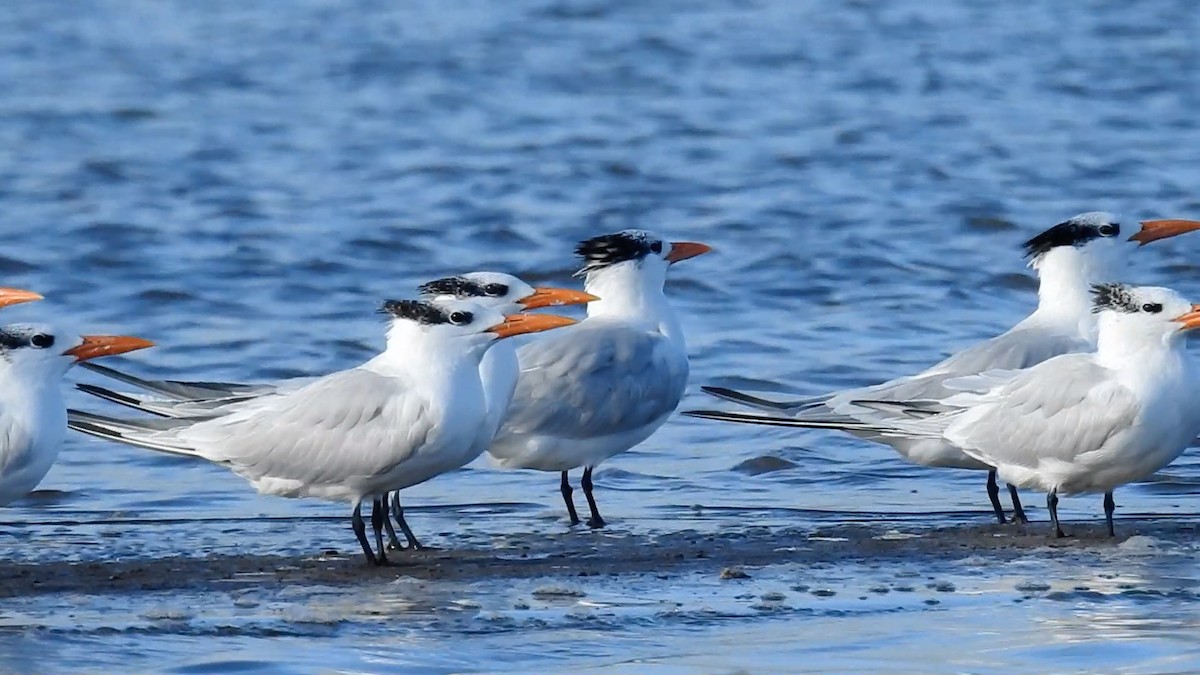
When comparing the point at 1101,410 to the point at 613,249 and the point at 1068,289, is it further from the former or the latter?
the point at 613,249

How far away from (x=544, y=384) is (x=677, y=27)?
42.0ft

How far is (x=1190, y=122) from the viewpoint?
60.6ft

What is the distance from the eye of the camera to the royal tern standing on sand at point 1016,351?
8641mm

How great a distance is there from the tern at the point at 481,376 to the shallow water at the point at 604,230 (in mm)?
429

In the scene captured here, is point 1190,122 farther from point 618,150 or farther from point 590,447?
point 590,447

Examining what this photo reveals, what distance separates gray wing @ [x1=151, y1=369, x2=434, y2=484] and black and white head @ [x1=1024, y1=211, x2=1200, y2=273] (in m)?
3.24

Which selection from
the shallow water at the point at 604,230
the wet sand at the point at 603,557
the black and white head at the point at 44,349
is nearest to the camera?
the shallow water at the point at 604,230

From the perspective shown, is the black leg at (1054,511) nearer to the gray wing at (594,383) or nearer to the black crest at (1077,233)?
the gray wing at (594,383)

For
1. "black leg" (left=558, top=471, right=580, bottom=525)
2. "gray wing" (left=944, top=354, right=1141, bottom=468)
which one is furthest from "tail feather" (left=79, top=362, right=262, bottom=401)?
"gray wing" (left=944, top=354, right=1141, bottom=468)

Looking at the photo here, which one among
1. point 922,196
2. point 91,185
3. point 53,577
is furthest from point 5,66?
point 53,577

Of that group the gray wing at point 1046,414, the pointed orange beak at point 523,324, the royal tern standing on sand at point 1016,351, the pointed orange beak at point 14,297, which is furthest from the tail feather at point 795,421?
the pointed orange beak at point 14,297

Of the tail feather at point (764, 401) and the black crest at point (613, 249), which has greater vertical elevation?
the black crest at point (613, 249)

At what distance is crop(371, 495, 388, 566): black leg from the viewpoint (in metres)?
7.76

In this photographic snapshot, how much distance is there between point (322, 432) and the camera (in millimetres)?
7781
